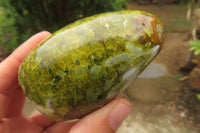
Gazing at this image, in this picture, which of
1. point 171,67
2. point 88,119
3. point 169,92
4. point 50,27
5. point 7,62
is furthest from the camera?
point 171,67

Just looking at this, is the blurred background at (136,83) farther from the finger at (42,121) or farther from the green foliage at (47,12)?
the finger at (42,121)

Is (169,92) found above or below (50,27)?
below

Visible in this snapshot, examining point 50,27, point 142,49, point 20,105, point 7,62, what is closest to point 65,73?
point 142,49

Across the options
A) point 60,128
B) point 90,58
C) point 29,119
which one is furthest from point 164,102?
point 90,58

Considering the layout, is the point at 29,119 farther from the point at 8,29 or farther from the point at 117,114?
the point at 8,29

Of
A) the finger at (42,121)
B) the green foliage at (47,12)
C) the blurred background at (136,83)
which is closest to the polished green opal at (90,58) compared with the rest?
the finger at (42,121)

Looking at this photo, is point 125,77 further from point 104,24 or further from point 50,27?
point 50,27

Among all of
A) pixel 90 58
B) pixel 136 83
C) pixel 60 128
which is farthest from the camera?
pixel 136 83
